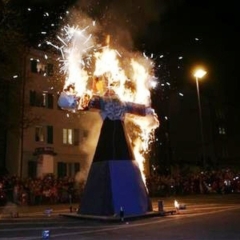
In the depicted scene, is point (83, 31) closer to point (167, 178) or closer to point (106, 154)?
point (106, 154)

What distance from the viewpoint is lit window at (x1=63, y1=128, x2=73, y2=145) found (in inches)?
1867

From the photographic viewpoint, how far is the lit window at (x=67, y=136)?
47.4m

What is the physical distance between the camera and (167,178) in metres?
41.1

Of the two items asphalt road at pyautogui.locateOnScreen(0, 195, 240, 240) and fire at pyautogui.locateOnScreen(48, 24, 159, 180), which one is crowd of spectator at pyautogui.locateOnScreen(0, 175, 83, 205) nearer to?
asphalt road at pyautogui.locateOnScreen(0, 195, 240, 240)

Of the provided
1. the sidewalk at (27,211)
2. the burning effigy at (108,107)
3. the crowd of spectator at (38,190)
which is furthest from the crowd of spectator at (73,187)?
the burning effigy at (108,107)

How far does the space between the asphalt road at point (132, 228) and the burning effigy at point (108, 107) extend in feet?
4.24

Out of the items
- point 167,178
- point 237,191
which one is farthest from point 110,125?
point 237,191

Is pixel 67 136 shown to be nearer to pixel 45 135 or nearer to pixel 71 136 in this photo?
pixel 71 136

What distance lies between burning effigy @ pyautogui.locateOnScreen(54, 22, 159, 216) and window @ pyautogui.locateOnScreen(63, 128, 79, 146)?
81.7 ft

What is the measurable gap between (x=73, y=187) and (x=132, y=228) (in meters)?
18.1

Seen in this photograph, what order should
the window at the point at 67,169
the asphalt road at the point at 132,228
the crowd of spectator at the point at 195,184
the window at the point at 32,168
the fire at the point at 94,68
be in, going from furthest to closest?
1. the window at the point at 67,169
2. the window at the point at 32,168
3. the crowd of spectator at the point at 195,184
4. the fire at the point at 94,68
5. the asphalt road at the point at 132,228

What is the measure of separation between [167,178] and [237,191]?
636cm

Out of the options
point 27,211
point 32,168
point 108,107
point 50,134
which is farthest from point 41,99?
point 108,107

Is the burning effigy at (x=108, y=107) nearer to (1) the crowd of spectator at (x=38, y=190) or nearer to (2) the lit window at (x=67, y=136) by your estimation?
(1) the crowd of spectator at (x=38, y=190)
